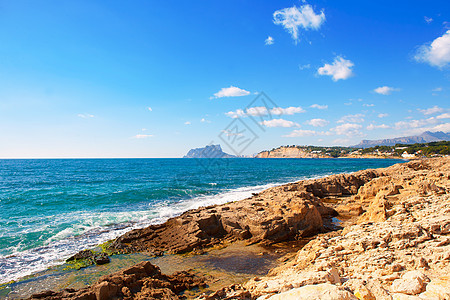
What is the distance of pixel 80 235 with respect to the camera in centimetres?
1441

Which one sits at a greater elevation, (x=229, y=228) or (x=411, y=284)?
(x=411, y=284)

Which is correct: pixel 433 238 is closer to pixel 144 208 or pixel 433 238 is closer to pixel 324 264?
pixel 324 264

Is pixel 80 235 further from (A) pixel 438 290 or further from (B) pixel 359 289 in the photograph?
(A) pixel 438 290

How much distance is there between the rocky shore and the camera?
15.3ft

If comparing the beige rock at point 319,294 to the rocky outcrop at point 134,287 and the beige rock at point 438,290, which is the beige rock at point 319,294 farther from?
the rocky outcrop at point 134,287

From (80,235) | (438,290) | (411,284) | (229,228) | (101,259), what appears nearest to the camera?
(438,290)

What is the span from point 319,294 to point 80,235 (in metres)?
15.0

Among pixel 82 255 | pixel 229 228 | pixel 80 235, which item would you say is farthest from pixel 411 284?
pixel 80 235

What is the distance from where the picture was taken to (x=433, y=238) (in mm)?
6141

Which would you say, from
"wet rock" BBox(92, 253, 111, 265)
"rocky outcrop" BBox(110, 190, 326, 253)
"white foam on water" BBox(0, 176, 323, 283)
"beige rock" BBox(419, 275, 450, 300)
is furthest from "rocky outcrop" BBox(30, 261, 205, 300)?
"beige rock" BBox(419, 275, 450, 300)

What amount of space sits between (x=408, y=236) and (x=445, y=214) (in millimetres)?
2596

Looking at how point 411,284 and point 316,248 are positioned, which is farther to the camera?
point 316,248

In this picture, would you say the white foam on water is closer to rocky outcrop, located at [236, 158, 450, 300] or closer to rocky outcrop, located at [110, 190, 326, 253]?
rocky outcrop, located at [110, 190, 326, 253]

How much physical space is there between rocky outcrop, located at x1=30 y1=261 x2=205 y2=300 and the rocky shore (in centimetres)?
3
